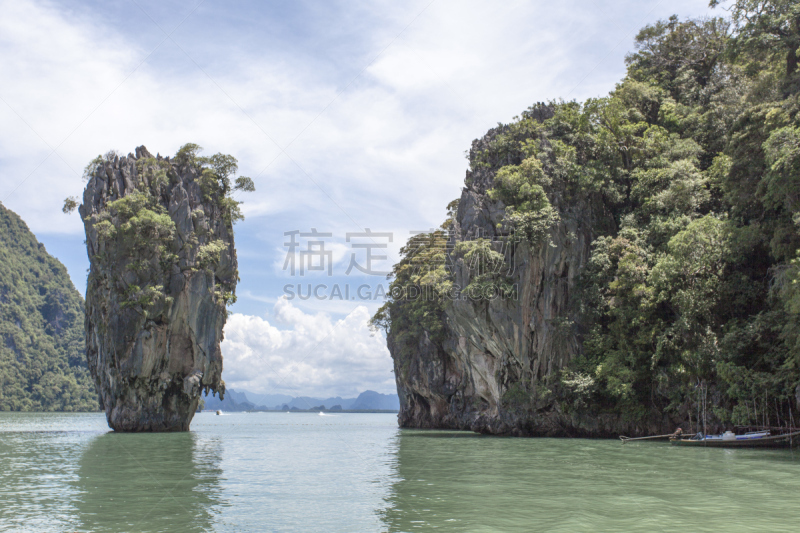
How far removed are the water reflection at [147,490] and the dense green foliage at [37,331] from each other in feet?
327

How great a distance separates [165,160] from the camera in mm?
35688

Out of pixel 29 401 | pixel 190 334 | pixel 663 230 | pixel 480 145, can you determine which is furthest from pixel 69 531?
pixel 29 401

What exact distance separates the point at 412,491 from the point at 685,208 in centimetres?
1982

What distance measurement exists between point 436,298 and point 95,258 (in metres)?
20.7

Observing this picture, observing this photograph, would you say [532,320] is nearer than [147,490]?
No

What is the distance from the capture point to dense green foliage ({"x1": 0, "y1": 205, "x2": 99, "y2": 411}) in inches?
4087

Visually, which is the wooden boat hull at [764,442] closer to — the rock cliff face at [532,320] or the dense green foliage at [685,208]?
the dense green foliage at [685,208]

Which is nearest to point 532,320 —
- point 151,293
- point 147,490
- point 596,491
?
point 596,491

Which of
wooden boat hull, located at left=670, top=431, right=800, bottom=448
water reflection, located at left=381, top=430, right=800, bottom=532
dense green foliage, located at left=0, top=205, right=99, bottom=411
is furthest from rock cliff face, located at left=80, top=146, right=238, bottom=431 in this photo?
dense green foliage, located at left=0, top=205, right=99, bottom=411

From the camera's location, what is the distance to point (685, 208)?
25469mm

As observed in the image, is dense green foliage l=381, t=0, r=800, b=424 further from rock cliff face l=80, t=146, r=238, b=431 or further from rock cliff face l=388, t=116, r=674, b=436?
rock cliff face l=80, t=146, r=238, b=431

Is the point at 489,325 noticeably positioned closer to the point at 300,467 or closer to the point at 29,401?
the point at 300,467

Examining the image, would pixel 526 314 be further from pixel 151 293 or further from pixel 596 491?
pixel 151 293

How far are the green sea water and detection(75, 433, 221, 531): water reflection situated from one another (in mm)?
40
